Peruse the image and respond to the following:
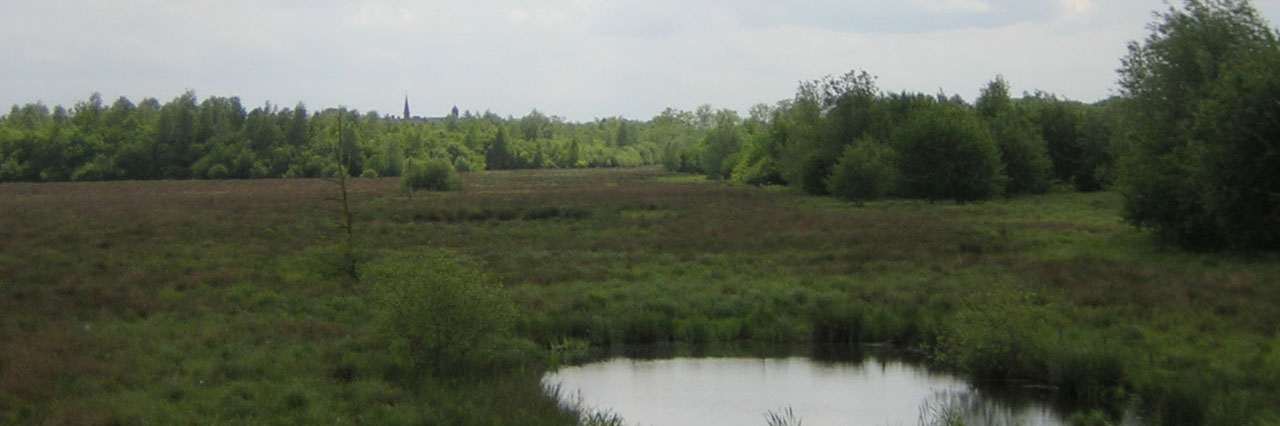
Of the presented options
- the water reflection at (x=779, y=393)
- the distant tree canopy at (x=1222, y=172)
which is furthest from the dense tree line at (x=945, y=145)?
the water reflection at (x=779, y=393)

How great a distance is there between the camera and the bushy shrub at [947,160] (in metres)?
60.4

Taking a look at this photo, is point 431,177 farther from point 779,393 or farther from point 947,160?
point 779,393

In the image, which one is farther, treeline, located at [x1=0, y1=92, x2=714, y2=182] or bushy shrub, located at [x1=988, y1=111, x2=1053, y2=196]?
treeline, located at [x1=0, y1=92, x2=714, y2=182]

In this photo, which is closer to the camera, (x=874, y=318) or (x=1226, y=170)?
(x=874, y=318)

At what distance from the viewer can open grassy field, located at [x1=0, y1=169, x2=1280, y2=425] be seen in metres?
15.0

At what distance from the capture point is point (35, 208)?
57.5 m

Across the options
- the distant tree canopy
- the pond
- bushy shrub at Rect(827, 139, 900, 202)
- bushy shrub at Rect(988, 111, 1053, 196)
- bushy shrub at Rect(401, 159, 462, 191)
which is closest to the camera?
the pond

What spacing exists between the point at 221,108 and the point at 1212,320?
129m

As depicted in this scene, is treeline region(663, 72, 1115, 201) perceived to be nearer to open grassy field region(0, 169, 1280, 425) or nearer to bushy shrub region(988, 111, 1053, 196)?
bushy shrub region(988, 111, 1053, 196)

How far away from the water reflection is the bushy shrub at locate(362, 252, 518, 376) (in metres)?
1.39

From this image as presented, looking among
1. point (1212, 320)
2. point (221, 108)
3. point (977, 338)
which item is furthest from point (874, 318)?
point (221, 108)

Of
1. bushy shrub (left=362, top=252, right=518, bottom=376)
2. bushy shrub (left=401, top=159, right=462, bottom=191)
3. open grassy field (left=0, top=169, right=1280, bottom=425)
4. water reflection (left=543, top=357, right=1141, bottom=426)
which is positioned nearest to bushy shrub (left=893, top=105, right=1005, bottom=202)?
Answer: open grassy field (left=0, top=169, right=1280, bottom=425)

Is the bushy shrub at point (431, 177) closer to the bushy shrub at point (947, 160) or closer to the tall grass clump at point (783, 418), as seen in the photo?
the bushy shrub at point (947, 160)

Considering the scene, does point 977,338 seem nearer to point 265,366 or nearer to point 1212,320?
point 1212,320
